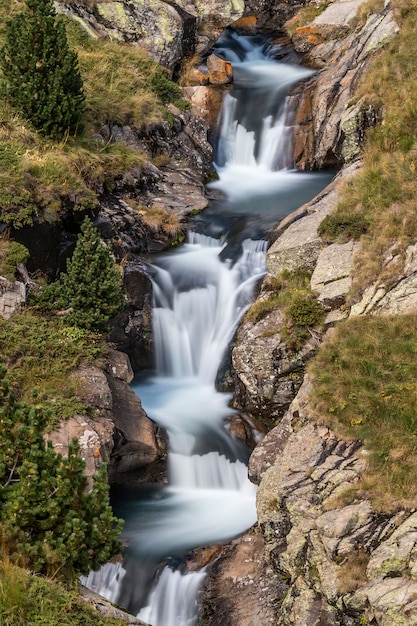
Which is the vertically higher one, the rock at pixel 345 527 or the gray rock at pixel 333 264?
the gray rock at pixel 333 264

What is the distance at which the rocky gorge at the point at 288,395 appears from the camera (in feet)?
25.8

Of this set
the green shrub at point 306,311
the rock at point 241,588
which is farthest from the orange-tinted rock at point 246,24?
the rock at point 241,588

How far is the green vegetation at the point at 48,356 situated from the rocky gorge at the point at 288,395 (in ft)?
1.04

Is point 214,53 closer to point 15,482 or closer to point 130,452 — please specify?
point 130,452

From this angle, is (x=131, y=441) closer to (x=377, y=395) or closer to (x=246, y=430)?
(x=246, y=430)

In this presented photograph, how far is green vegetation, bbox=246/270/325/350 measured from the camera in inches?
485

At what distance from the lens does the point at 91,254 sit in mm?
12930

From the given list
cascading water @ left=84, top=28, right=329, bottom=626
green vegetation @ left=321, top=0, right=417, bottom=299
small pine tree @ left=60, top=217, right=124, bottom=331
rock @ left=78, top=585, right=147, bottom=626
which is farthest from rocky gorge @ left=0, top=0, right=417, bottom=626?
rock @ left=78, top=585, right=147, bottom=626

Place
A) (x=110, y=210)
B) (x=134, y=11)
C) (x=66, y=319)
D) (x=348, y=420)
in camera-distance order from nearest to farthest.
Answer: (x=348, y=420) → (x=66, y=319) → (x=110, y=210) → (x=134, y=11)

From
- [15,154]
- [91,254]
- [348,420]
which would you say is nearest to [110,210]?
[15,154]

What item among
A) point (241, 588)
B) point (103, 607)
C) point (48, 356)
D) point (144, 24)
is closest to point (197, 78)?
point (144, 24)

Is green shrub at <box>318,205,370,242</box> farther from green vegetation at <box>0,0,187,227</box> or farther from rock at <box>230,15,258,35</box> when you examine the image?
rock at <box>230,15,258,35</box>

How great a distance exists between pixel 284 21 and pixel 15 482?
995 inches

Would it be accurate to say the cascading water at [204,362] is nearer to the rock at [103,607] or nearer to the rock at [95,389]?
the rock at [95,389]
